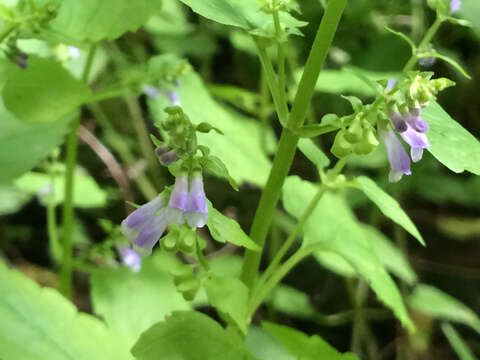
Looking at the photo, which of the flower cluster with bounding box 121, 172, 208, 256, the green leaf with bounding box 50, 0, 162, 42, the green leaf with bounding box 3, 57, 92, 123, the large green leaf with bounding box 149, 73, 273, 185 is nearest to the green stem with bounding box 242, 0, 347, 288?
the flower cluster with bounding box 121, 172, 208, 256

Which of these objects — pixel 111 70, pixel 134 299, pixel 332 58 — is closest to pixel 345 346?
pixel 134 299

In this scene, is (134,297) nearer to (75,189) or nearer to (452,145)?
(75,189)

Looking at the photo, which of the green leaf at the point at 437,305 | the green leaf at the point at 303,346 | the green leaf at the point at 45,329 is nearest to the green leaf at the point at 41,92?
the green leaf at the point at 45,329

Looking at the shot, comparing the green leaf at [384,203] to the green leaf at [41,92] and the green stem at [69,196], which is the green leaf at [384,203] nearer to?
the green leaf at [41,92]

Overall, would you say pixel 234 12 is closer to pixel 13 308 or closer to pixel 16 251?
pixel 13 308

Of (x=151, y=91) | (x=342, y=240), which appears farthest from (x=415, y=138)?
(x=151, y=91)

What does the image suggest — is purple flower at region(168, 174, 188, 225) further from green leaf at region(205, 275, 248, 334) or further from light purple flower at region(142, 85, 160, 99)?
light purple flower at region(142, 85, 160, 99)
